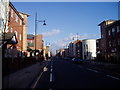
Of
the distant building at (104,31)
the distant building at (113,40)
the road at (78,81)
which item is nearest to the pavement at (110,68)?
the road at (78,81)

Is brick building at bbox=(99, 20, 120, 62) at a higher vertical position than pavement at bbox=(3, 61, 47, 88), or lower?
higher

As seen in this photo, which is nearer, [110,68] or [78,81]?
[78,81]

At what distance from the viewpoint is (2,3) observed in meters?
22.5

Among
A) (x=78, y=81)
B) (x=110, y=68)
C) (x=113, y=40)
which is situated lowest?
(x=110, y=68)

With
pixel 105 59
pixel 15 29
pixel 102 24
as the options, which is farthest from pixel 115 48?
pixel 15 29

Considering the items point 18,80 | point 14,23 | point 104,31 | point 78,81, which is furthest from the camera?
point 104,31

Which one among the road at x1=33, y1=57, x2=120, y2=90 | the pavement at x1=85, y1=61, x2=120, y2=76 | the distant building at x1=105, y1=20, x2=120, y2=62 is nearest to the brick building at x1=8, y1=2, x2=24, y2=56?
the road at x1=33, y1=57, x2=120, y2=90

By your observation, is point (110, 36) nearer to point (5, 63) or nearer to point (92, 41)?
point (92, 41)

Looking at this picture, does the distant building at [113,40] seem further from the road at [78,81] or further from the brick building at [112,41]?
the road at [78,81]

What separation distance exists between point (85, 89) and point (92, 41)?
73.5 m

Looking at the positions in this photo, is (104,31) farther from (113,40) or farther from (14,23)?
(14,23)

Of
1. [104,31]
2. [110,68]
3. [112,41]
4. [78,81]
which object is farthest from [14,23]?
[104,31]

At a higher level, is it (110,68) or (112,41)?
(112,41)

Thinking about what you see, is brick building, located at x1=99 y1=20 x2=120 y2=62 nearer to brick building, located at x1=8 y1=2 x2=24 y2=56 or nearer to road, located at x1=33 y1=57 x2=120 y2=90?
brick building, located at x1=8 y1=2 x2=24 y2=56
